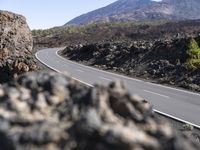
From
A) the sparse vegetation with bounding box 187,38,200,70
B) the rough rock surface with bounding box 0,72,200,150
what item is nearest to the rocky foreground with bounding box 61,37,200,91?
the sparse vegetation with bounding box 187,38,200,70

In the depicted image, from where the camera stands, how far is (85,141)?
3.17m

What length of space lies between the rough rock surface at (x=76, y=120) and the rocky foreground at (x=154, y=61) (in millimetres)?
24782

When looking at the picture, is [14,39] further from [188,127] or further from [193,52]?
[193,52]

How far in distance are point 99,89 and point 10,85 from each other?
2.82 ft

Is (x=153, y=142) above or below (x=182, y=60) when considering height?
above

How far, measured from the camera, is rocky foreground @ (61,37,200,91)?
32.8 metres

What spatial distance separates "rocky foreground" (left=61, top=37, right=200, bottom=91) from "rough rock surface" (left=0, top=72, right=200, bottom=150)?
24782mm

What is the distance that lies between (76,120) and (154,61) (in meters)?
37.5

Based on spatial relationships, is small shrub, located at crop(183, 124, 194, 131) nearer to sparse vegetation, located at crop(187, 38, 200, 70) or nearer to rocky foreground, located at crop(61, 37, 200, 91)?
rocky foreground, located at crop(61, 37, 200, 91)

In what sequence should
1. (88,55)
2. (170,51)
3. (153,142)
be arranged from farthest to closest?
(88,55) < (170,51) < (153,142)

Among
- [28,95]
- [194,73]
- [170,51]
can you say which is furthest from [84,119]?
[170,51]

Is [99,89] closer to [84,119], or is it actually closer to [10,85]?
[84,119]

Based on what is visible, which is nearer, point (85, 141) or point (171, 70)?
point (85, 141)

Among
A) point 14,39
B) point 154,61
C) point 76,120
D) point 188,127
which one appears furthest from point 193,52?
point 76,120
